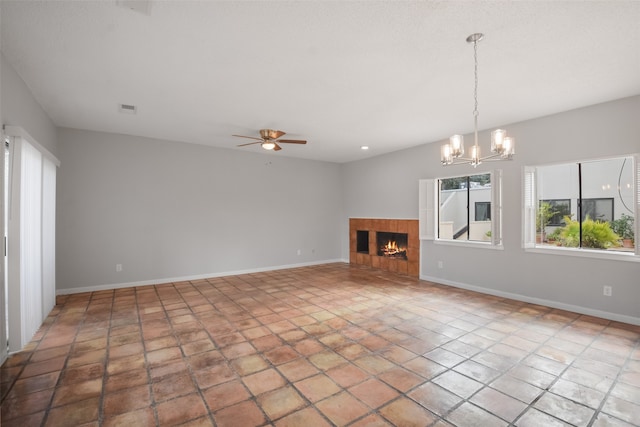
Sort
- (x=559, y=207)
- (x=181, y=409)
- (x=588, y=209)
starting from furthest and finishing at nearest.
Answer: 1. (x=559, y=207)
2. (x=588, y=209)
3. (x=181, y=409)

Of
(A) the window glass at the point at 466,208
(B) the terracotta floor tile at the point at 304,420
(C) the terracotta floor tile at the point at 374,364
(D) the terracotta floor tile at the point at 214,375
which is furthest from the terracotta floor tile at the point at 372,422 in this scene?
(A) the window glass at the point at 466,208

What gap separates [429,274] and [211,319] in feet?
13.5

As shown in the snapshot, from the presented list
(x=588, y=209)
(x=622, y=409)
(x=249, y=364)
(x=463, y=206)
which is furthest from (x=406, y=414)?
(x=463, y=206)

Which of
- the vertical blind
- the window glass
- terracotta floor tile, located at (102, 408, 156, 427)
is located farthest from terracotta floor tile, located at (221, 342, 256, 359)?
the window glass

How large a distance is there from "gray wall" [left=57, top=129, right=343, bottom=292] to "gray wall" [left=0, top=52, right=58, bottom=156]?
1.03 metres

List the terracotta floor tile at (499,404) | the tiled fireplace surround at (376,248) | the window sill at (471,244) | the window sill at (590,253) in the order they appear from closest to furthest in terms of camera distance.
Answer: the terracotta floor tile at (499,404) → the window sill at (590,253) → the window sill at (471,244) → the tiled fireplace surround at (376,248)

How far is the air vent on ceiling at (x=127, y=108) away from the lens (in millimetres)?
3748

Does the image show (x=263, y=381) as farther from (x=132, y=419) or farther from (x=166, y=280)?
(x=166, y=280)

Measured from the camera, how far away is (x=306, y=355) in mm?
2670

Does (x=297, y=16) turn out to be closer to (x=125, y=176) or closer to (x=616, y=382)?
(x=616, y=382)

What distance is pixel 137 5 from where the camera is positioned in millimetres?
1880

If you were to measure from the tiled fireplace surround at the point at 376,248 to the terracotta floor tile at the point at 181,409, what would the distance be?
4845 millimetres

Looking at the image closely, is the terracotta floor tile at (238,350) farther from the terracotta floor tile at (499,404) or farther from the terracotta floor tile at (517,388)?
the terracotta floor tile at (517,388)

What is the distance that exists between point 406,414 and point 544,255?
3.50m
